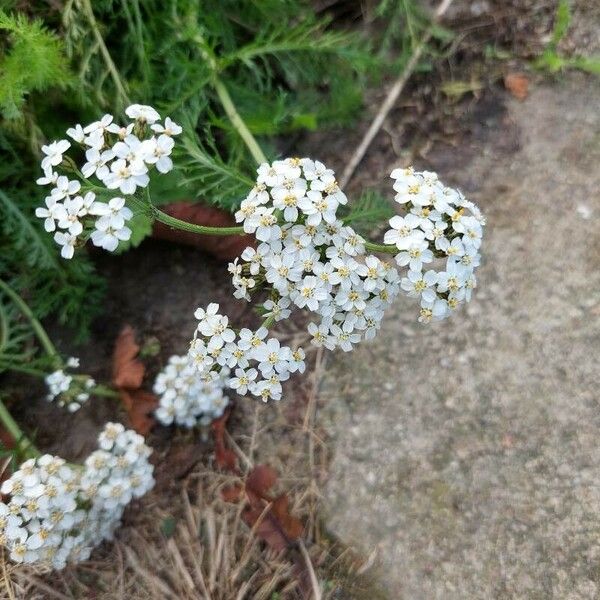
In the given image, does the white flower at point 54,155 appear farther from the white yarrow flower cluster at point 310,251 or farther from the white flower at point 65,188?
the white yarrow flower cluster at point 310,251

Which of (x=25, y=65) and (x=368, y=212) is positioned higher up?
(x=25, y=65)

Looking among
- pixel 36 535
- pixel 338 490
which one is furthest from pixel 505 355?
pixel 36 535

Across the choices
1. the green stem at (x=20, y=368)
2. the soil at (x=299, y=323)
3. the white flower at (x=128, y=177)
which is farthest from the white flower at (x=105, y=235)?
the soil at (x=299, y=323)

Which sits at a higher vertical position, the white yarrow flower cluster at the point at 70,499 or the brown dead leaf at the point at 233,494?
the white yarrow flower cluster at the point at 70,499

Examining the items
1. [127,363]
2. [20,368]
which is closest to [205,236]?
[127,363]

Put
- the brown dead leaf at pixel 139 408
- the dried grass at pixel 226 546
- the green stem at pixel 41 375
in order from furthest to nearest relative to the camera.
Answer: the brown dead leaf at pixel 139 408 → the green stem at pixel 41 375 → the dried grass at pixel 226 546

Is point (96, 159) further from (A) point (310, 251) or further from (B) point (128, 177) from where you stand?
(A) point (310, 251)

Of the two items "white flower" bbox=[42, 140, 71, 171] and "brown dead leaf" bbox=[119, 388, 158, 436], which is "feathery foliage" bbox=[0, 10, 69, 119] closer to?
"white flower" bbox=[42, 140, 71, 171]
